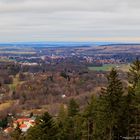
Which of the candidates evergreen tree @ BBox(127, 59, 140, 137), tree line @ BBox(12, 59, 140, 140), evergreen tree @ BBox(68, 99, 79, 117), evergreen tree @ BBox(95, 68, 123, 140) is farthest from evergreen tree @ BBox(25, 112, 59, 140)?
evergreen tree @ BBox(68, 99, 79, 117)

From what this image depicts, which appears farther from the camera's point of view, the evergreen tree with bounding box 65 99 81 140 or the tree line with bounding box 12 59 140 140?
the evergreen tree with bounding box 65 99 81 140

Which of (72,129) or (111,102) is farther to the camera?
(72,129)

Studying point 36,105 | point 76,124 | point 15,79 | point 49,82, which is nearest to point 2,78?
point 15,79

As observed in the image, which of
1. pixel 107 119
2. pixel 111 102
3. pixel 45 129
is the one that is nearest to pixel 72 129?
pixel 107 119

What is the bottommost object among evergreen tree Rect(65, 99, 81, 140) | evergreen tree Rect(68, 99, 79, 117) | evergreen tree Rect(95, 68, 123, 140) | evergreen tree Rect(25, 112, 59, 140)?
evergreen tree Rect(65, 99, 81, 140)

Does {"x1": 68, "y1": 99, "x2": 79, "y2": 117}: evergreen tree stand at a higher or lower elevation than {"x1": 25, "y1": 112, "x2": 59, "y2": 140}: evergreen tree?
lower

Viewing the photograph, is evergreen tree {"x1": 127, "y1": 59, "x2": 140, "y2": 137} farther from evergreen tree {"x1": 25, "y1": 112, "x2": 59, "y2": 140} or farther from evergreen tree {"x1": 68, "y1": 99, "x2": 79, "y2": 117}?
evergreen tree {"x1": 68, "y1": 99, "x2": 79, "y2": 117}

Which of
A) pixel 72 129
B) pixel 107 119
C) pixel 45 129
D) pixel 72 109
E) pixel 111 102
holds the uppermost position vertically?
pixel 111 102

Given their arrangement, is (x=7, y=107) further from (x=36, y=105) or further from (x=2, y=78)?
(x=2, y=78)

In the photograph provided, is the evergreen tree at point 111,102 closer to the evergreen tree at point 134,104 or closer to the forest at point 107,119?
the forest at point 107,119

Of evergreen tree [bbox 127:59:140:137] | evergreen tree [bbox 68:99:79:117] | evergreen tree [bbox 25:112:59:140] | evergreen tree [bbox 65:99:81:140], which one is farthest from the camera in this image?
evergreen tree [bbox 68:99:79:117]

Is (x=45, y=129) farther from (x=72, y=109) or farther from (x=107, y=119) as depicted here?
(x=72, y=109)
